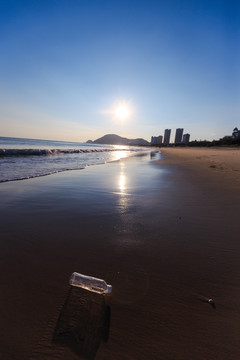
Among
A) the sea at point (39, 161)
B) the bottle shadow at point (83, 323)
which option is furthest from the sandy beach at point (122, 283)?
the sea at point (39, 161)

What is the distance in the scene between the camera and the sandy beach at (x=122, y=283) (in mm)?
1147

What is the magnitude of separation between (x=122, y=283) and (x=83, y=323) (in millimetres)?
534

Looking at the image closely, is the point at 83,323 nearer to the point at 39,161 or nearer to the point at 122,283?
the point at 122,283

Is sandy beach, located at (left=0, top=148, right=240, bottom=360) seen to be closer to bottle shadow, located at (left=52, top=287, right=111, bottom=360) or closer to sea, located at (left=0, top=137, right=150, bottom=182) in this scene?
bottle shadow, located at (left=52, top=287, right=111, bottom=360)

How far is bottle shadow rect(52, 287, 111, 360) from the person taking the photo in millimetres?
1122

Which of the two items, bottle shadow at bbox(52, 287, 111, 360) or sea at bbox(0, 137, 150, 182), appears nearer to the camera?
bottle shadow at bbox(52, 287, 111, 360)

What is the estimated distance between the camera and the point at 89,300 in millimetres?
1469

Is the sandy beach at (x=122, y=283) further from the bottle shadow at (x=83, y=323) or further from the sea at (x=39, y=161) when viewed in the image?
the sea at (x=39, y=161)

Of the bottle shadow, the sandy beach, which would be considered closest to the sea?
the sandy beach

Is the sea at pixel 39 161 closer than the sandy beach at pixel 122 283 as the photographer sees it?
No

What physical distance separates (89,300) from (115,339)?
39 cm

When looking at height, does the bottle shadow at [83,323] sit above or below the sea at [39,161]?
above

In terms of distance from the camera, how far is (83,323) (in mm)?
1261

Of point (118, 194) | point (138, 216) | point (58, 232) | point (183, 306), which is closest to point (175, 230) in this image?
point (138, 216)
